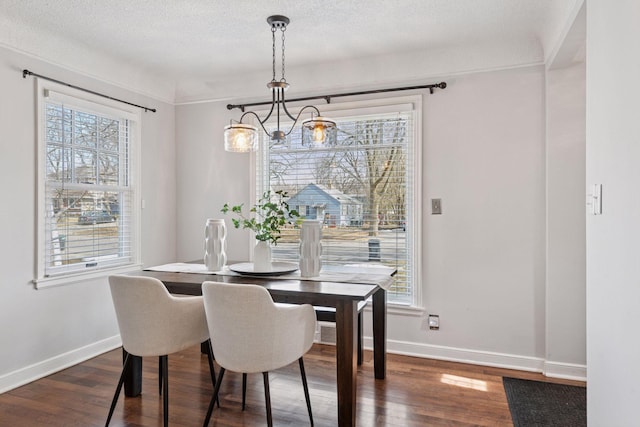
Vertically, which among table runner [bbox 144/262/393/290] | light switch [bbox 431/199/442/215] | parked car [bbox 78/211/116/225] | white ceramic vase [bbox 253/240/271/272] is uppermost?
light switch [bbox 431/199/442/215]

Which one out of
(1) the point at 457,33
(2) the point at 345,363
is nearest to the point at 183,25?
(1) the point at 457,33

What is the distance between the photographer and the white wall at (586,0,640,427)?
132cm

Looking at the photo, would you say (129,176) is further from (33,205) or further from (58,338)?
(58,338)

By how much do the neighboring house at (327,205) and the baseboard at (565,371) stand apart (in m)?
1.82

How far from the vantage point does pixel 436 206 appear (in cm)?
346

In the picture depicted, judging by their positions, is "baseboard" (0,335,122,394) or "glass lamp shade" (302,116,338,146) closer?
"glass lamp shade" (302,116,338,146)

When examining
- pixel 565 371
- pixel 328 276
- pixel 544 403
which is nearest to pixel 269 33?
pixel 328 276

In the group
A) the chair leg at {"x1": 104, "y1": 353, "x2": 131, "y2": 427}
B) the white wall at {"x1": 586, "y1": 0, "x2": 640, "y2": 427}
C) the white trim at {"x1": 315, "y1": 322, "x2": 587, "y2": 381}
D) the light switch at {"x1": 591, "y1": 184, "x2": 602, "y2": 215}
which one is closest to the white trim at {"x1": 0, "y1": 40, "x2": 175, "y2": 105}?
the chair leg at {"x1": 104, "y1": 353, "x2": 131, "y2": 427}

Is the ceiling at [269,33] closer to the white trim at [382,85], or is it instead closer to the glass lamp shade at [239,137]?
the white trim at [382,85]

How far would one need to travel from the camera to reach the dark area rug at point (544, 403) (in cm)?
242

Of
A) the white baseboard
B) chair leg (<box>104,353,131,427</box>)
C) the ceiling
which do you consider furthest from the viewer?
the white baseboard

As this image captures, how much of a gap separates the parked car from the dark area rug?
344 cm

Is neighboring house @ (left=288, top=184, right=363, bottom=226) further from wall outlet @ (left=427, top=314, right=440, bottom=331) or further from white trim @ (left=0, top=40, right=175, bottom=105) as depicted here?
white trim @ (left=0, top=40, right=175, bottom=105)

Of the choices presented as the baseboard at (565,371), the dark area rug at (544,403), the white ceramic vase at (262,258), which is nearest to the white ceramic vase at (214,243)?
the white ceramic vase at (262,258)
